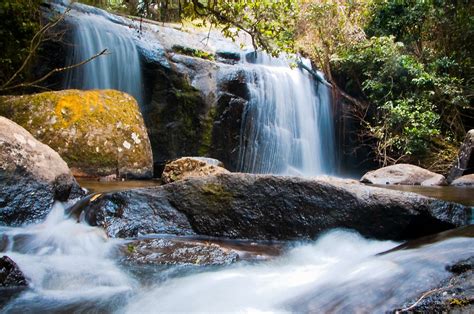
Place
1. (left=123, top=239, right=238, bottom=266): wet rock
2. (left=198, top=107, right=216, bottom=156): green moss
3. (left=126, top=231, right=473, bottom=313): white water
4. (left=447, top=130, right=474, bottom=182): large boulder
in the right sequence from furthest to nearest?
(left=198, top=107, right=216, bottom=156): green moss < (left=447, top=130, right=474, bottom=182): large boulder < (left=123, top=239, right=238, bottom=266): wet rock < (left=126, top=231, right=473, bottom=313): white water

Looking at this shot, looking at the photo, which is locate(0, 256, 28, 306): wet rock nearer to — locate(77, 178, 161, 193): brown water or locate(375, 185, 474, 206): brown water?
locate(77, 178, 161, 193): brown water

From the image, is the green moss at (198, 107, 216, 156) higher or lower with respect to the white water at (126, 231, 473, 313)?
higher

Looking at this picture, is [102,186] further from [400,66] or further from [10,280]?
[400,66]

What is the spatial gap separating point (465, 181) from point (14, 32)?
925 centimetres

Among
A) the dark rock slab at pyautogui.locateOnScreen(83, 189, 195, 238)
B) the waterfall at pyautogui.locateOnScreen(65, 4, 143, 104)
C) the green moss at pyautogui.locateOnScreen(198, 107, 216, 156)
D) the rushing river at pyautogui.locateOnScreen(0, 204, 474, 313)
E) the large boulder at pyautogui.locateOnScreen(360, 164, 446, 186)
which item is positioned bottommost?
the large boulder at pyautogui.locateOnScreen(360, 164, 446, 186)

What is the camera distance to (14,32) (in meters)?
7.95

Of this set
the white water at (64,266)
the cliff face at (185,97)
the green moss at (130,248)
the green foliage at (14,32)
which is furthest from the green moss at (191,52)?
the green moss at (130,248)

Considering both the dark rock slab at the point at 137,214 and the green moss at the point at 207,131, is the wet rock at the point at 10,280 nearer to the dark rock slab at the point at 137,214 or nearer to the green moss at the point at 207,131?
Answer: the dark rock slab at the point at 137,214

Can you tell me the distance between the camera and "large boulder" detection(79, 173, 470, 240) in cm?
385

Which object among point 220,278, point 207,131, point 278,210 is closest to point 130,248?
point 220,278

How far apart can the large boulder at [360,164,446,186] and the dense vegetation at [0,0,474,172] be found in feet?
5.48

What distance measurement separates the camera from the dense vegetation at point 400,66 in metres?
10.8

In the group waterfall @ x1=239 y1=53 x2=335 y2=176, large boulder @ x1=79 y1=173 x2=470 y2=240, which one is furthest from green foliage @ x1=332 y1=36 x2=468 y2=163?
large boulder @ x1=79 y1=173 x2=470 y2=240

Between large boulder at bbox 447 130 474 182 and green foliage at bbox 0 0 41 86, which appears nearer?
green foliage at bbox 0 0 41 86
